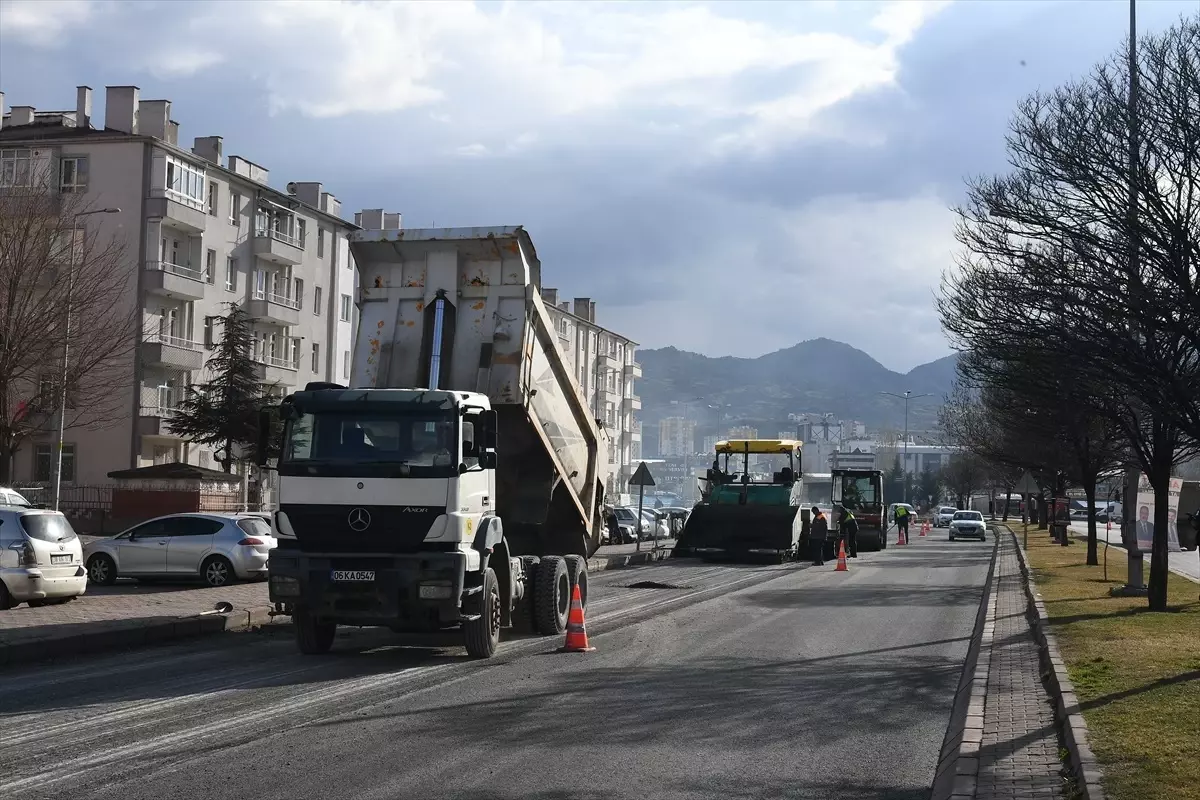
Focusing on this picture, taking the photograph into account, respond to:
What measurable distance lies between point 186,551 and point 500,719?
51.9 feet

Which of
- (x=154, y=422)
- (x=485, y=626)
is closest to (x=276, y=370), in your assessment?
(x=154, y=422)

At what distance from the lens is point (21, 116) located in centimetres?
5497

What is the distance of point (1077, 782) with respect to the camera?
6.92 m

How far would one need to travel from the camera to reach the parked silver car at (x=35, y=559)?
18.0m

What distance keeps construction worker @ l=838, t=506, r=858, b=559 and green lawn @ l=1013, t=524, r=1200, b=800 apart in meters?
15.8

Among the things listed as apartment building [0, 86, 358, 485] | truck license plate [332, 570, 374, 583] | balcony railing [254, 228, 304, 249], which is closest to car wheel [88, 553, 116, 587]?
truck license plate [332, 570, 374, 583]

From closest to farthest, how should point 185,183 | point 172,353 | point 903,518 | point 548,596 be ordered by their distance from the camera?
point 548,596 → point 172,353 → point 185,183 → point 903,518

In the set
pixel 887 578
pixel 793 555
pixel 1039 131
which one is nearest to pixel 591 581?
pixel 887 578

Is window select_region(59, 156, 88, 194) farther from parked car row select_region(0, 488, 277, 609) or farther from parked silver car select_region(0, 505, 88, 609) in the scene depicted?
parked silver car select_region(0, 505, 88, 609)

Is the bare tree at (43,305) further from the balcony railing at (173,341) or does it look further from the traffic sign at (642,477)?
the balcony railing at (173,341)

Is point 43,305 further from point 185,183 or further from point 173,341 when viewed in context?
point 185,183

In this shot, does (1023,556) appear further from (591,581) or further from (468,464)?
(468,464)

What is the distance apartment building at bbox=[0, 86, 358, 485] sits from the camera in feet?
164

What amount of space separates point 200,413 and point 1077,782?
41665 mm
